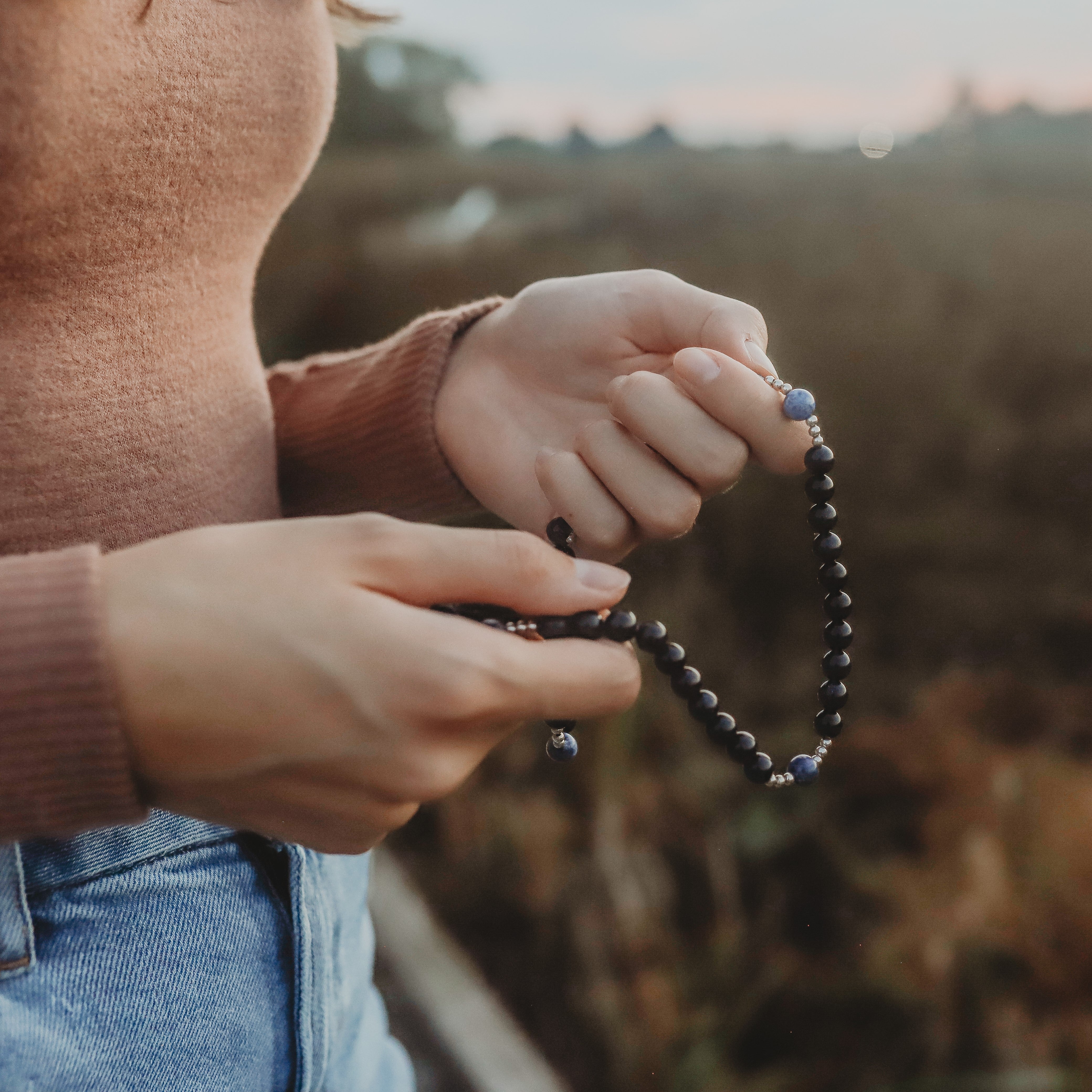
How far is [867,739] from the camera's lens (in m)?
2.34

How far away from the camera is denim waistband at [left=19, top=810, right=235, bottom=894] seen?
0.75 metres

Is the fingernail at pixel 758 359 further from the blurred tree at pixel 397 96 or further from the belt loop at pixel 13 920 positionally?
the blurred tree at pixel 397 96

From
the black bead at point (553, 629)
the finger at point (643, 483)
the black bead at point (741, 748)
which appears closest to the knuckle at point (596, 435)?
the finger at point (643, 483)

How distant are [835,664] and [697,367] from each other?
1.25 ft

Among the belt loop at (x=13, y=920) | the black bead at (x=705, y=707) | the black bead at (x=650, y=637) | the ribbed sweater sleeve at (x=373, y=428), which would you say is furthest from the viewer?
the ribbed sweater sleeve at (x=373, y=428)

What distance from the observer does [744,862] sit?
230 cm

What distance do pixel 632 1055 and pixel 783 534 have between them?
4.64 feet

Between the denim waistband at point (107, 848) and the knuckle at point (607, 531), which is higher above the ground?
the knuckle at point (607, 531)

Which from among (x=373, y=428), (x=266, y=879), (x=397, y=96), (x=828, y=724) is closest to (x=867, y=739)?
(x=828, y=724)

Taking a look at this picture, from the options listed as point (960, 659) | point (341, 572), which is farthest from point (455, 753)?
point (960, 659)

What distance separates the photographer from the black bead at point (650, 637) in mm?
819

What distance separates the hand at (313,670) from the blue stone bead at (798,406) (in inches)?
12.9

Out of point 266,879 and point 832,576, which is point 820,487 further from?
point 266,879

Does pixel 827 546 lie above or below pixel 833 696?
above
